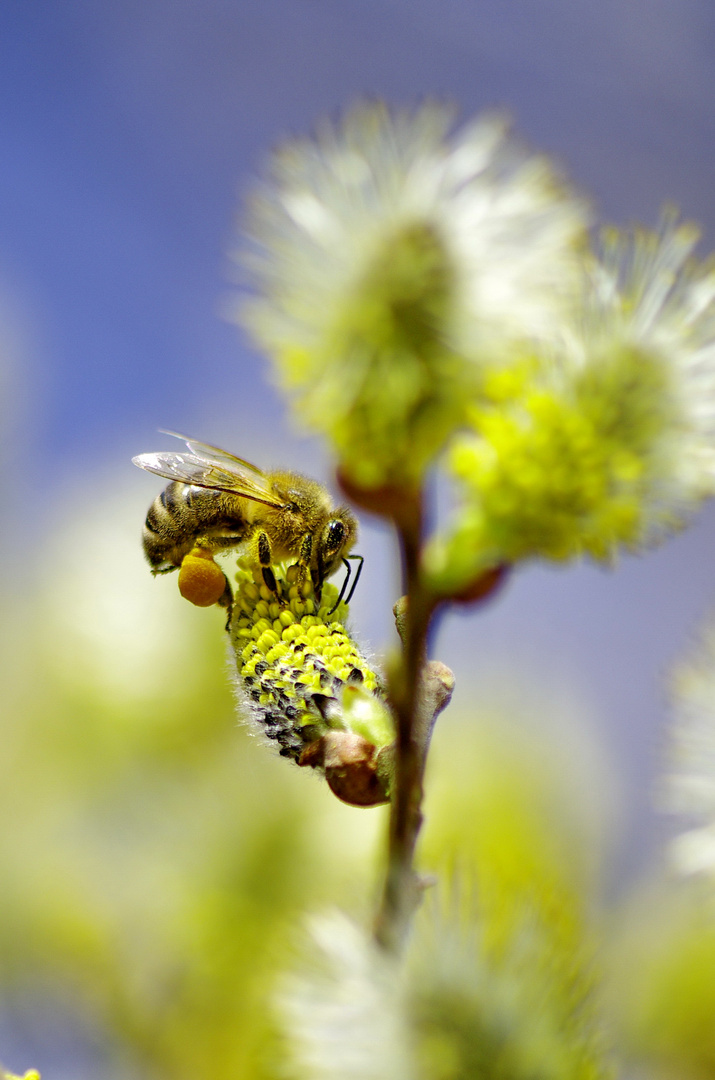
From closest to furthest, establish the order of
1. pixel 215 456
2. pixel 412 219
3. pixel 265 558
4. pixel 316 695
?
pixel 412 219 → pixel 316 695 → pixel 265 558 → pixel 215 456

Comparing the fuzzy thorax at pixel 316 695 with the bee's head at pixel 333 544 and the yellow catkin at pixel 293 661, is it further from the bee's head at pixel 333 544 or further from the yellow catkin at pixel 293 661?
the bee's head at pixel 333 544

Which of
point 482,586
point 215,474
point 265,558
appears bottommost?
point 482,586

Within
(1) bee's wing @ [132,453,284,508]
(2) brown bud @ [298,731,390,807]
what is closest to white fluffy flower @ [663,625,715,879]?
(2) brown bud @ [298,731,390,807]

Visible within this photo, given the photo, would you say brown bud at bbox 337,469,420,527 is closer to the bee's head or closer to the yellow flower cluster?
the yellow flower cluster

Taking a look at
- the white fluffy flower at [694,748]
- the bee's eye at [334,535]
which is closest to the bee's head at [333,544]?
the bee's eye at [334,535]

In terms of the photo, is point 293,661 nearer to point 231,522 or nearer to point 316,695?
point 316,695

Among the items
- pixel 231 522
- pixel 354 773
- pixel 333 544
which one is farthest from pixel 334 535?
pixel 354 773

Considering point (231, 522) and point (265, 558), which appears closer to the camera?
point (265, 558)
